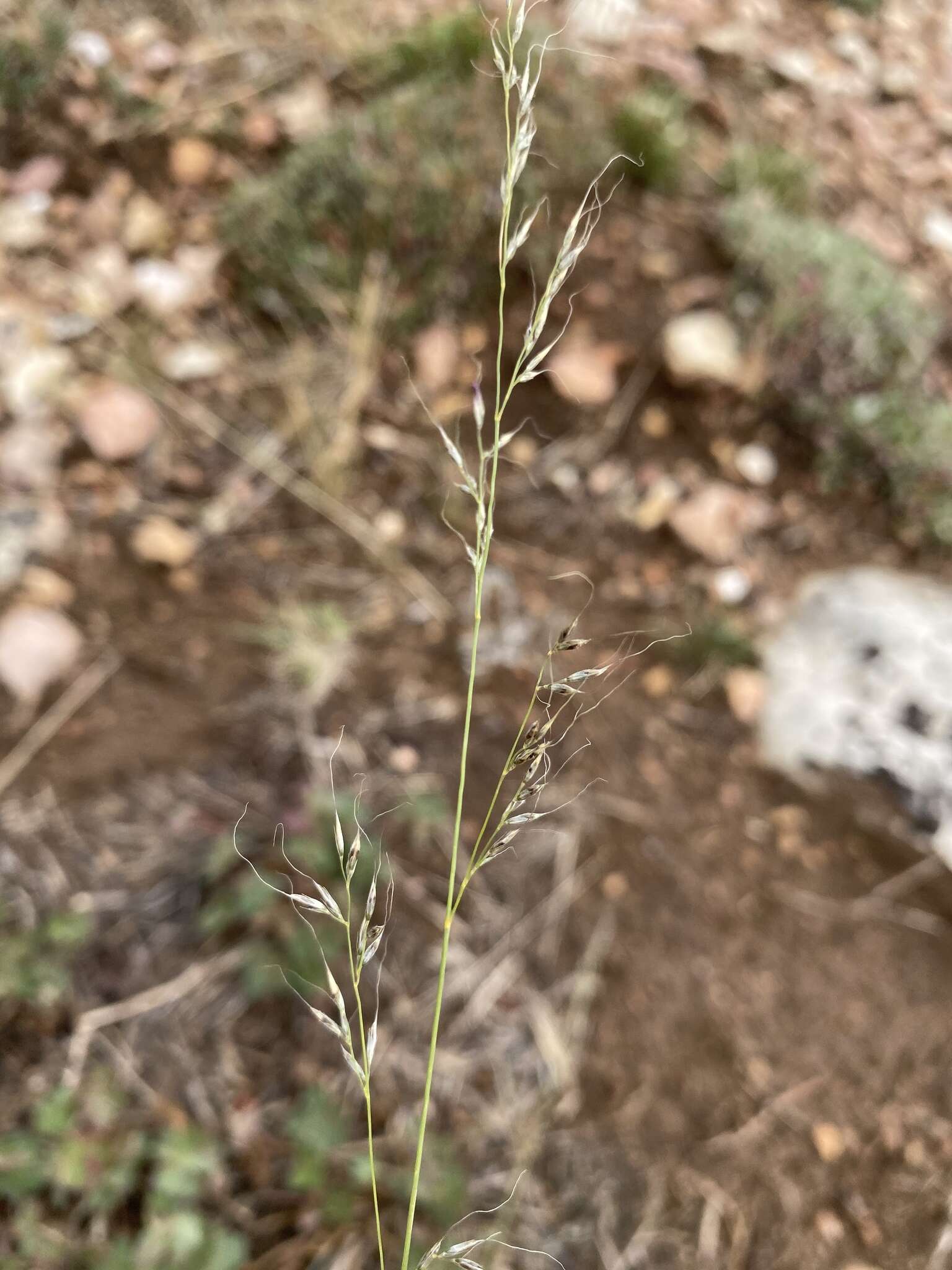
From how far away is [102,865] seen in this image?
5.44ft

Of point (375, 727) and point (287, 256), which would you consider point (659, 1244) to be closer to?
point (375, 727)

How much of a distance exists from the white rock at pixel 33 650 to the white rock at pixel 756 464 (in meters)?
1.54

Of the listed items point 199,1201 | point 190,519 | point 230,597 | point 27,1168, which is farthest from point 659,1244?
point 190,519

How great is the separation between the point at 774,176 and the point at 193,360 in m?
1.57

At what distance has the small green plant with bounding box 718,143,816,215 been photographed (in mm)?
2477

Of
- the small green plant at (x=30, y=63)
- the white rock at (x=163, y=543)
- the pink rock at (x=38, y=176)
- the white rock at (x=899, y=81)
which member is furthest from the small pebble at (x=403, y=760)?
the white rock at (x=899, y=81)

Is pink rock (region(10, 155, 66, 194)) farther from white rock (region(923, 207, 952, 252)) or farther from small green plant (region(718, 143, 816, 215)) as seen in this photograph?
white rock (region(923, 207, 952, 252))

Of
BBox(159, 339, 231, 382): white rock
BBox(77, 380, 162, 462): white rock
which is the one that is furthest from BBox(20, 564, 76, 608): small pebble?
BBox(159, 339, 231, 382): white rock

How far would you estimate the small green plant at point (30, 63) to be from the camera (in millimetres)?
2424

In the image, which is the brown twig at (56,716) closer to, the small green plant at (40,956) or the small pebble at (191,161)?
the small green plant at (40,956)

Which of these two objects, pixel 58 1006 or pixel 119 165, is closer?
pixel 58 1006

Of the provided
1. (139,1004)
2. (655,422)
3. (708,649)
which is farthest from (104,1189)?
(655,422)

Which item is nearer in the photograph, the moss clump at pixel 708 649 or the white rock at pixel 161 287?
the moss clump at pixel 708 649

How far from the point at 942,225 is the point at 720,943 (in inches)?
88.0
